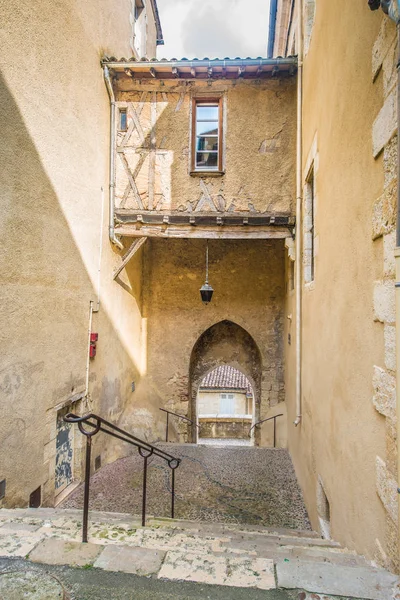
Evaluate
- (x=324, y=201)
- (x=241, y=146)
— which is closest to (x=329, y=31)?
(x=324, y=201)

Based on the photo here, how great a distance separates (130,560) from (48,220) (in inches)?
138

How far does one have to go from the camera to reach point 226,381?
63.1ft

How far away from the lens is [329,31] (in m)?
3.54

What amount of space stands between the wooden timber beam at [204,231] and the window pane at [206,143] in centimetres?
145

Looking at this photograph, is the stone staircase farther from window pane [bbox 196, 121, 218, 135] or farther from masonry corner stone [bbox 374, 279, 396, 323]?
window pane [bbox 196, 121, 218, 135]

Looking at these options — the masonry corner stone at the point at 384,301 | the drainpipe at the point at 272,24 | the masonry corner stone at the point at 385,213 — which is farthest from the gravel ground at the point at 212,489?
the drainpipe at the point at 272,24

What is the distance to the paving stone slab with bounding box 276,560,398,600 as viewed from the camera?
159 cm

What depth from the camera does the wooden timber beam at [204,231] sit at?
6.26 meters

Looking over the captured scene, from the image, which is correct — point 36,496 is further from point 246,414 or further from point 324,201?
point 246,414

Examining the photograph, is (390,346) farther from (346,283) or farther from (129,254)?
(129,254)

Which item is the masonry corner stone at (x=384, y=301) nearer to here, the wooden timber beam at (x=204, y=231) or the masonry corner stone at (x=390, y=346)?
the masonry corner stone at (x=390, y=346)

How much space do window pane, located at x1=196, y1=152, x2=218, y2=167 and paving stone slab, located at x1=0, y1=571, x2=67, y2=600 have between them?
6.05 meters

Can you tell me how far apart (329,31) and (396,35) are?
2248 mm

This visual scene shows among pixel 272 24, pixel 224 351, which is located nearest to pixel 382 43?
pixel 224 351
